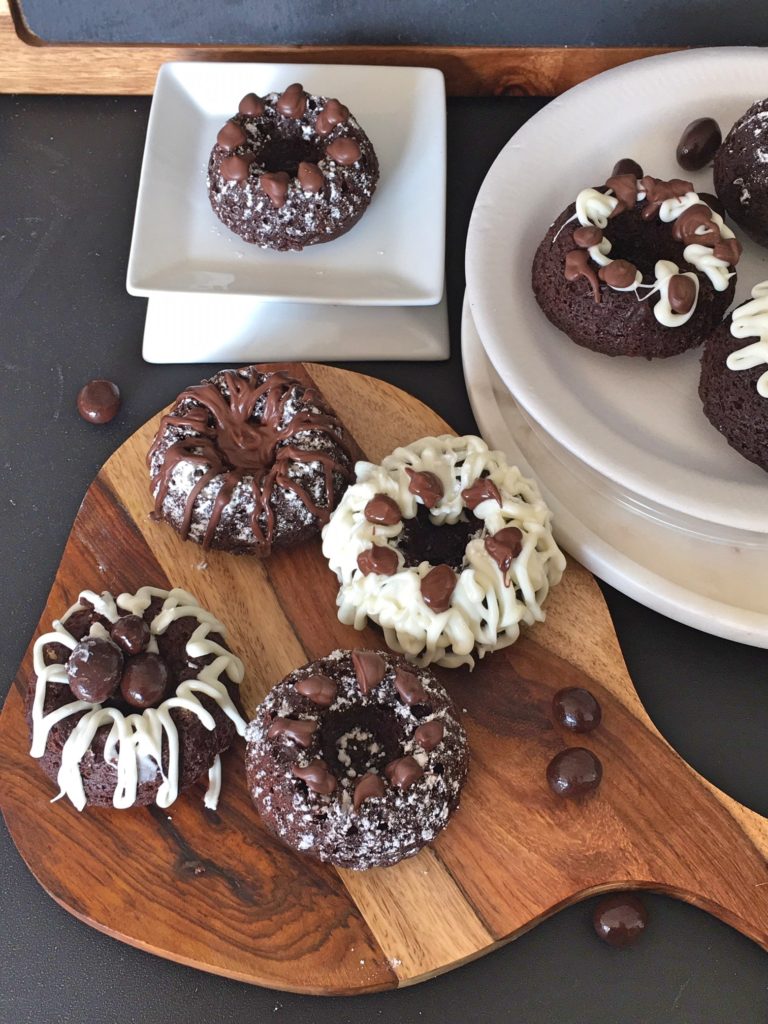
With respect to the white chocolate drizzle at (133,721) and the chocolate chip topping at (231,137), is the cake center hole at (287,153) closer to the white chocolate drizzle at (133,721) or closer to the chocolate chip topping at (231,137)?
the chocolate chip topping at (231,137)

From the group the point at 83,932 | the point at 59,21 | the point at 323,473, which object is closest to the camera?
the point at 83,932

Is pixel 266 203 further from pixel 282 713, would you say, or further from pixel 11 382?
pixel 282 713

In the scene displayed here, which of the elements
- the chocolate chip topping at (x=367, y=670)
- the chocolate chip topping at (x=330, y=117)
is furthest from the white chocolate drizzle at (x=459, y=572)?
the chocolate chip topping at (x=330, y=117)

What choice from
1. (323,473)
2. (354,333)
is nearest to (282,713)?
(323,473)

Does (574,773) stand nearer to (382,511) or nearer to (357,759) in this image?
(357,759)

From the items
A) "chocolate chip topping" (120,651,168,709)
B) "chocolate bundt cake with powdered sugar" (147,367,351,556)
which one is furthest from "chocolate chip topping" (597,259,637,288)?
"chocolate chip topping" (120,651,168,709)

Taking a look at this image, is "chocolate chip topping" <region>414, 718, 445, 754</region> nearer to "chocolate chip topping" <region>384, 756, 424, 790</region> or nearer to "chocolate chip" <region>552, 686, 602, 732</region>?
"chocolate chip topping" <region>384, 756, 424, 790</region>
